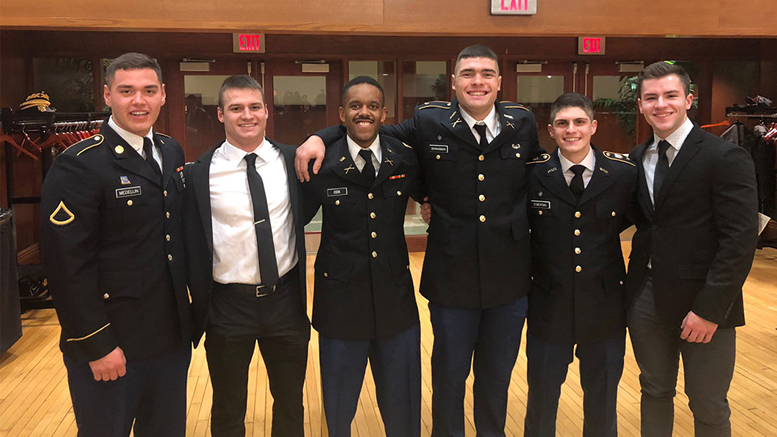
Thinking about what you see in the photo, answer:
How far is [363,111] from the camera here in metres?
2.42

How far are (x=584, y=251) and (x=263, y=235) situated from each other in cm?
132

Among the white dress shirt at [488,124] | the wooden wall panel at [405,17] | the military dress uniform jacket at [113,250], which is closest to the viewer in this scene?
the military dress uniform jacket at [113,250]

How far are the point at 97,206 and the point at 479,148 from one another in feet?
4.91

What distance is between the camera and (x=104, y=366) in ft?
6.81

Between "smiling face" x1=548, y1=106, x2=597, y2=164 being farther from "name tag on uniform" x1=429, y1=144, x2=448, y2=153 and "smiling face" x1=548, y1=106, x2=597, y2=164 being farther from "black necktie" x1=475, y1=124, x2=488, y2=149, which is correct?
"name tag on uniform" x1=429, y1=144, x2=448, y2=153

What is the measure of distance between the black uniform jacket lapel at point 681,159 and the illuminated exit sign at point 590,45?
597cm

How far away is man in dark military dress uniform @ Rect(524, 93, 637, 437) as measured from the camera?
8.17 ft

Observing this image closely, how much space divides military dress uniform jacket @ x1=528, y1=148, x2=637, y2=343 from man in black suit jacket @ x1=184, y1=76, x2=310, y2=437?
105 centimetres

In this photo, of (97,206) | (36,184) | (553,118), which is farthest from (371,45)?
(97,206)

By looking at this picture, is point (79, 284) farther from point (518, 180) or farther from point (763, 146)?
point (763, 146)

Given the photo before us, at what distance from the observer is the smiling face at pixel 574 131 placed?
2.51 meters

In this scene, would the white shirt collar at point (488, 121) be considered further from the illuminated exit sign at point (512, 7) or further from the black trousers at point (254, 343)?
the illuminated exit sign at point (512, 7)

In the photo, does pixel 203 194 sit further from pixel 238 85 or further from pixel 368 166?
pixel 368 166

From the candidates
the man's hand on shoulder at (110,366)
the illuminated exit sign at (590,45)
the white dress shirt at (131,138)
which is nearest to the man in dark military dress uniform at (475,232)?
the white dress shirt at (131,138)
